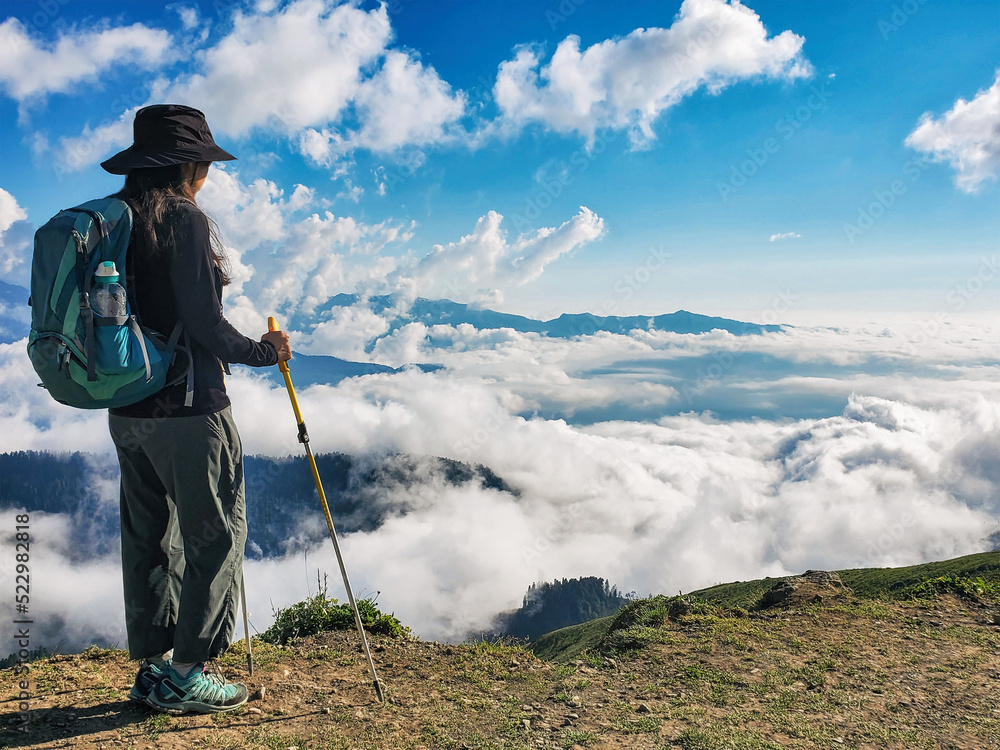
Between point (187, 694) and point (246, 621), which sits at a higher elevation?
point (246, 621)

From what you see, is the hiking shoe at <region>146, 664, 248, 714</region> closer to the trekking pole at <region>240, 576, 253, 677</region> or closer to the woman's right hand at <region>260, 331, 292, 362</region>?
the trekking pole at <region>240, 576, 253, 677</region>

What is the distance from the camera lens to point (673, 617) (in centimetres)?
748

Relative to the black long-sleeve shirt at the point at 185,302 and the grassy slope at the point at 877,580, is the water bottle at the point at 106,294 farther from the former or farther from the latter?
the grassy slope at the point at 877,580

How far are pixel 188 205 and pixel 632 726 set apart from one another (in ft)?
16.7

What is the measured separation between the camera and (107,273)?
130 inches

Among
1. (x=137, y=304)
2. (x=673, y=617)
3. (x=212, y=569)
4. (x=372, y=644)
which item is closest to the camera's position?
(x=137, y=304)

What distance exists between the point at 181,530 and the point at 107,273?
5.75 ft

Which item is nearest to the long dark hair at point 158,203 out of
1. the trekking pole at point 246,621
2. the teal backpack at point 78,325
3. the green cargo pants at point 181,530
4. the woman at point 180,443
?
the woman at point 180,443

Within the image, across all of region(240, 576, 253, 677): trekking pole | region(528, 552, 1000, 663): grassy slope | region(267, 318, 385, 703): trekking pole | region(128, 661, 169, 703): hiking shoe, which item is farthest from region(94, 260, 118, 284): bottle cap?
region(528, 552, 1000, 663): grassy slope

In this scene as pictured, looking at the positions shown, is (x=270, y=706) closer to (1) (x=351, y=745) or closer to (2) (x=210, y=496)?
(1) (x=351, y=745)

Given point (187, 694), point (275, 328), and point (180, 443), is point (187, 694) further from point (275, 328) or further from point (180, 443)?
point (275, 328)

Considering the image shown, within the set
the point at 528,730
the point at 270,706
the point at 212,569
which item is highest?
the point at 212,569

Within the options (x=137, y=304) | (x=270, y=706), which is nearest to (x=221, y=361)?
(x=137, y=304)

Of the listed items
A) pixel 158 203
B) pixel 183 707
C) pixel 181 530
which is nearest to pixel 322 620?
pixel 183 707
